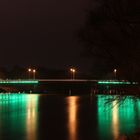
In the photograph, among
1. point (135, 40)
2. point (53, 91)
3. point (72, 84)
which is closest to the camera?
point (135, 40)

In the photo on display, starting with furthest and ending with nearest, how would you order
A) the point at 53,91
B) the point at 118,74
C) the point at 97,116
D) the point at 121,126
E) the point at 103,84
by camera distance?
the point at 53,91 → the point at 103,84 → the point at 97,116 → the point at 121,126 → the point at 118,74

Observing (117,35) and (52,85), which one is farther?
(52,85)

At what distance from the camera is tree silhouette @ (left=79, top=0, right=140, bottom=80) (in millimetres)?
16312

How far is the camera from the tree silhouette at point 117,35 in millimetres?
16312

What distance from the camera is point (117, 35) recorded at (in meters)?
17.1

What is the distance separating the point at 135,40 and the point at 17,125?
112 ft

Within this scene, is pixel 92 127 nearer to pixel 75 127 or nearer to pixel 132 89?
pixel 75 127

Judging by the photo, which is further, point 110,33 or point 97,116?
point 97,116

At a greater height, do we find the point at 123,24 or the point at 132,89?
the point at 123,24

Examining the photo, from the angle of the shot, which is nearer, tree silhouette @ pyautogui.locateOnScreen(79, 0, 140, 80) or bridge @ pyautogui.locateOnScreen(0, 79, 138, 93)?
tree silhouette @ pyautogui.locateOnScreen(79, 0, 140, 80)

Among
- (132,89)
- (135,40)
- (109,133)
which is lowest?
(109,133)

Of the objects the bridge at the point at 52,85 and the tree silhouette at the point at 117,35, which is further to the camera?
the bridge at the point at 52,85

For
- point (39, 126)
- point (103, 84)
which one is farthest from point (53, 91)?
point (39, 126)

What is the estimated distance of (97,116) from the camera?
58.8 m
